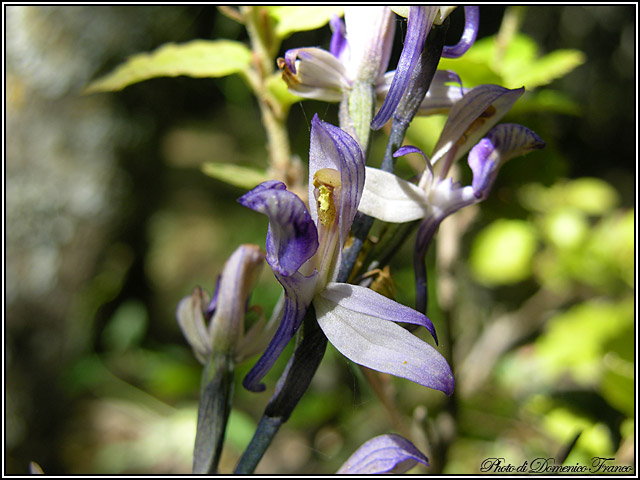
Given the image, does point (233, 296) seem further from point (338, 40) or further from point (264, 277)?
point (264, 277)

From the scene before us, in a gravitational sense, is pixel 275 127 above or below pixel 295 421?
above

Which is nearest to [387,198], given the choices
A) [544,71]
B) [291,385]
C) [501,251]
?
[291,385]

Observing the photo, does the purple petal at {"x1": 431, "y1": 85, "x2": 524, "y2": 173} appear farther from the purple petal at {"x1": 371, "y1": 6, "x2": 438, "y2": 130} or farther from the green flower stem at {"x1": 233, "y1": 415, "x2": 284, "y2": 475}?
the green flower stem at {"x1": 233, "y1": 415, "x2": 284, "y2": 475}

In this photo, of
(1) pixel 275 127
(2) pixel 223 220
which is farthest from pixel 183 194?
(1) pixel 275 127

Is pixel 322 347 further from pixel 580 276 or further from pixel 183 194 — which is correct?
pixel 183 194

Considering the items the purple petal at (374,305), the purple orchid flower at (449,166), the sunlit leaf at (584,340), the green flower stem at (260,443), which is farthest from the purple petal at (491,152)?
the sunlit leaf at (584,340)

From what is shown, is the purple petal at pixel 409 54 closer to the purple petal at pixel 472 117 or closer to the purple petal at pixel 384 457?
the purple petal at pixel 472 117

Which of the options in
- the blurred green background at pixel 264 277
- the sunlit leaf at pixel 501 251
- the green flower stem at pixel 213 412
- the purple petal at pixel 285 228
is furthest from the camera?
the sunlit leaf at pixel 501 251
